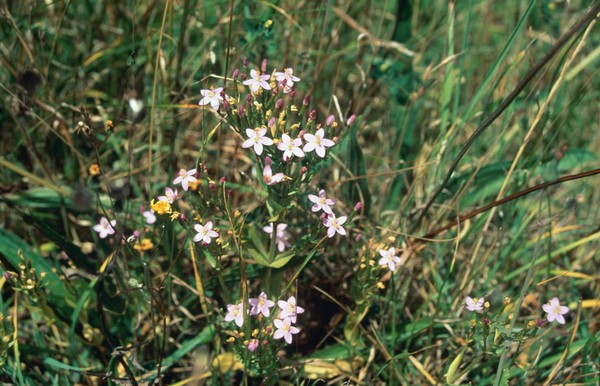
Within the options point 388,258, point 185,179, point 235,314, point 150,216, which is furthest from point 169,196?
point 388,258

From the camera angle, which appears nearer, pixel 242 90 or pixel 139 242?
pixel 139 242

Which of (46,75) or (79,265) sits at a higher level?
(46,75)

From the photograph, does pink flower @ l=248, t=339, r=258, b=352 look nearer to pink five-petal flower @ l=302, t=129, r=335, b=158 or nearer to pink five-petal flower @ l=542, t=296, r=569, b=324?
pink five-petal flower @ l=302, t=129, r=335, b=158

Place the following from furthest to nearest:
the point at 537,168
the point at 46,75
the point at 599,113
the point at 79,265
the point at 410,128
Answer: the point at 599,113 < the point at 410,128 < the point at 537,168 < the point at 46,75 < the point at 79,265

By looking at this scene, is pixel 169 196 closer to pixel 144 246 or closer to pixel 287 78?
pixel 144 246

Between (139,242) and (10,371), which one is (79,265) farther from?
(10,371)

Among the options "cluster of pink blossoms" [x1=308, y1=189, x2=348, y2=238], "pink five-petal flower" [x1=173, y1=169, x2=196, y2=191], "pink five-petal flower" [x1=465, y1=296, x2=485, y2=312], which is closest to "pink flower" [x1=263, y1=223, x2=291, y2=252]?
"cluster of pink blossoms" [x1=308, y1=189, x2=348, y2=238]

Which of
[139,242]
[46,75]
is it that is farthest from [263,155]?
[46,75]
